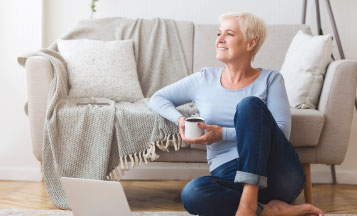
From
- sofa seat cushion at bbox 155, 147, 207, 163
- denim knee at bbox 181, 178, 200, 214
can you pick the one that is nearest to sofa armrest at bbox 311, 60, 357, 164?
sofa seat cushion at bbox 155, 147, 207, 163

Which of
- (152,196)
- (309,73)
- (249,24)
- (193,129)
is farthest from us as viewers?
(152,196)

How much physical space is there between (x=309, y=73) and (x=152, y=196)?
1.02 metres

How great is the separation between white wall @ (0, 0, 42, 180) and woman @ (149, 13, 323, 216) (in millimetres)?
1364

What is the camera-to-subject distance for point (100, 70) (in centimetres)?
256

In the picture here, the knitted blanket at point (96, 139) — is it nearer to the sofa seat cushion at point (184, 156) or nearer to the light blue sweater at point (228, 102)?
the sofa seat cushion at point (184, 156)

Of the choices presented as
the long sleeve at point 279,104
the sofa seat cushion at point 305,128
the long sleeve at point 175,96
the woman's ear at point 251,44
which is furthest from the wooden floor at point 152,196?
the woman's ear at point 251,44

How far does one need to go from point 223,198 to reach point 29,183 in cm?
155

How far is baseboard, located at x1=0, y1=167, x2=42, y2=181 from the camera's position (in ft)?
9.55

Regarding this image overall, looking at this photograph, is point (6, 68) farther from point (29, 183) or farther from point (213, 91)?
point (213, 91)

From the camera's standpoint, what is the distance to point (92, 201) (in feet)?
5.11

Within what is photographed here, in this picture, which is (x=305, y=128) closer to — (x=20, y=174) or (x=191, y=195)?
(x=191, y=195)

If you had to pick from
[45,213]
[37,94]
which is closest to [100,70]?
[37,94]

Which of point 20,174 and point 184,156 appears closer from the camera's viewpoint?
point 184,156

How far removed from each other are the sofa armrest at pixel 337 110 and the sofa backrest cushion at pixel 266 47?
0.55 m
